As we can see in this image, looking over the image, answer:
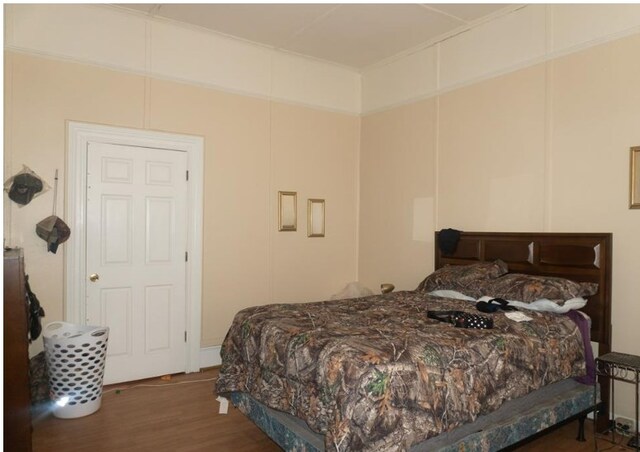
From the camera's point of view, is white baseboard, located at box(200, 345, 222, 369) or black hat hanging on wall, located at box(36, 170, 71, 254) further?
white baseboard, located at box(200, 345, 222, 369)

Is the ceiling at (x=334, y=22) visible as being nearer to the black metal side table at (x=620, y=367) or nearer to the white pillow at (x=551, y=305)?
the white pillow at (x=551, y=305)

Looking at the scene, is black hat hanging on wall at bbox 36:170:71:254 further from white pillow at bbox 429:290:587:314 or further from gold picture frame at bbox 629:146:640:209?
gold picture frame at bbox 629:146:640:209

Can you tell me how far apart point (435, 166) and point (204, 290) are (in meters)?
2.52

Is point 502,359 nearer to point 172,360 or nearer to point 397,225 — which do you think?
point 397,225

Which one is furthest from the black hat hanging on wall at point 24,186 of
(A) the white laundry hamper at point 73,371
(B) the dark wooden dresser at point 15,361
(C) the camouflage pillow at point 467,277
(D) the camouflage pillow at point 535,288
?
(D) the camouflage pillow at point 535,288

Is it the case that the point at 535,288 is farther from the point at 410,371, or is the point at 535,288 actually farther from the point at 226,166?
the point at 226,166

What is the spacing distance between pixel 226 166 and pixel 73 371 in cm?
219

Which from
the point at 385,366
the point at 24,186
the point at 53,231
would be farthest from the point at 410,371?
the point at 24,186

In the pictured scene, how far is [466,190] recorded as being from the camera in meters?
4.18

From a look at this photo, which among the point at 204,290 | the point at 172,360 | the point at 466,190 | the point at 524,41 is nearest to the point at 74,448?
the point at 172,360

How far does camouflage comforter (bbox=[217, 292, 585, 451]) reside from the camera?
197 centimetres

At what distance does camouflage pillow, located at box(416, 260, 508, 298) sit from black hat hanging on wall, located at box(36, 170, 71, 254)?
294 centimetres

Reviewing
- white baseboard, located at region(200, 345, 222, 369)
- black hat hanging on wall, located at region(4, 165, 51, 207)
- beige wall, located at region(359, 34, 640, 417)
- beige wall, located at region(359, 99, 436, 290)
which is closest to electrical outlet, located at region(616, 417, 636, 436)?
beige wall, located at region(359, 34, 640, 417)

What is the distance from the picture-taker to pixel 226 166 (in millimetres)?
4473
